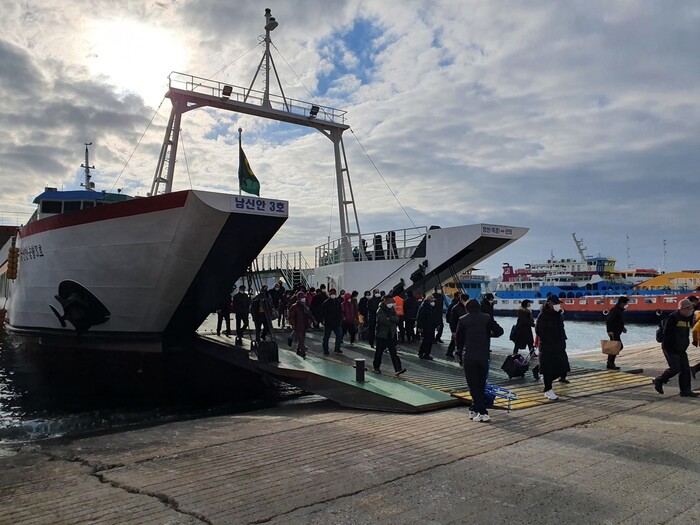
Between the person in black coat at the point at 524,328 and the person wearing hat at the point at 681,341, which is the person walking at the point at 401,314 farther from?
the person wearing hat at the point at 681,341

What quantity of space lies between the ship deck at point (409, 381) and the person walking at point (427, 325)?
359 mm

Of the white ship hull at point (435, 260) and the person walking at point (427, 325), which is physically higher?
the white ship hull at point (435, 260)

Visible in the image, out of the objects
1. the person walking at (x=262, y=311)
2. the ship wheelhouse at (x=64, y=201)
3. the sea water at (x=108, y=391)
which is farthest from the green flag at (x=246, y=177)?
the ship wheelhouse at (x=64, y=201)

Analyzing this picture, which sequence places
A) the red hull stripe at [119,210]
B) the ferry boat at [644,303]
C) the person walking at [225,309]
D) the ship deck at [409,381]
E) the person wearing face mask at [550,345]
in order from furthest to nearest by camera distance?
the ferry boat at [644,303], the person walking at [225,309], the red hull stripe at [119,210], the person wearing face mask at [550,345], the ship deck at [409,381]

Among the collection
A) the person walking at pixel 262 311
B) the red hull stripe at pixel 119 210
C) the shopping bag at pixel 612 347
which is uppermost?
the red hull stripe at pixel 119 210

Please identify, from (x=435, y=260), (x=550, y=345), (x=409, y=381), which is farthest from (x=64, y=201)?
(x=550, y=345)

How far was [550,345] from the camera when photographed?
7.77 metres

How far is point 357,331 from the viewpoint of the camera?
1548 cm

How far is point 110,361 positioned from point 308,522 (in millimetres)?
12832

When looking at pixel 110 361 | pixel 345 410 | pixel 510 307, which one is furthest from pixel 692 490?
pixel 510 307

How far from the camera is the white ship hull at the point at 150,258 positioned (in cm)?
1113

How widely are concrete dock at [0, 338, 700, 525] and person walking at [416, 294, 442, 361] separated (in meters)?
5.17

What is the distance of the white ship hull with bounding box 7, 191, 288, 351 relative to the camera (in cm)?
1113

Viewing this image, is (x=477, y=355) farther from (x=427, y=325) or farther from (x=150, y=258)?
(x=150, y=258)
